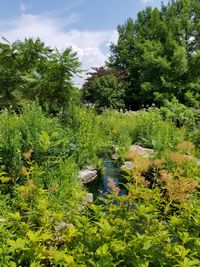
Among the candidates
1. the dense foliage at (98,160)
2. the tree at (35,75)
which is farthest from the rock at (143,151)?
the tree at (35,75)

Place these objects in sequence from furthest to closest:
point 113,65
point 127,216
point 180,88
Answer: point 113,65 → point 180,88 → point 127,216

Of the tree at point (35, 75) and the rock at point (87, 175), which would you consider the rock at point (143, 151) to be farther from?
the tree at point (35, 75)

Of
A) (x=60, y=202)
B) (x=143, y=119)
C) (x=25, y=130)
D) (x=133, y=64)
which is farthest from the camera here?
(x=133, y=64)

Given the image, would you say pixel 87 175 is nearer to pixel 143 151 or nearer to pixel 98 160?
pixel 98 160

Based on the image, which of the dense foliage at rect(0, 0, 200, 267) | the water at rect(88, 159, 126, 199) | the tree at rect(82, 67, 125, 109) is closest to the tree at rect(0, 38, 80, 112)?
the dense foliage at rect(0, 0, 200, 267)

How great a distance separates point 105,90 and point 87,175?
13396 millimetres

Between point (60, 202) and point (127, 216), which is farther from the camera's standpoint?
point (60, 202)

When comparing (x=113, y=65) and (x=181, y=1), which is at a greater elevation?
(x=181, y=1)

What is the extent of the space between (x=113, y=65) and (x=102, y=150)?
60.8 ft

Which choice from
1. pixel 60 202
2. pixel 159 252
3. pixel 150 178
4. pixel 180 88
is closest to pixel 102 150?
pixel 150 178

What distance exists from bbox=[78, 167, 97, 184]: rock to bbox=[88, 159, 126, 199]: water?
98 millimetres

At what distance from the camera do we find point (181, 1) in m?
20.4

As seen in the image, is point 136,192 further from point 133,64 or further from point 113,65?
point 113,65

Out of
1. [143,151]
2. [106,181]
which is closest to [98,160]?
[106,181]
